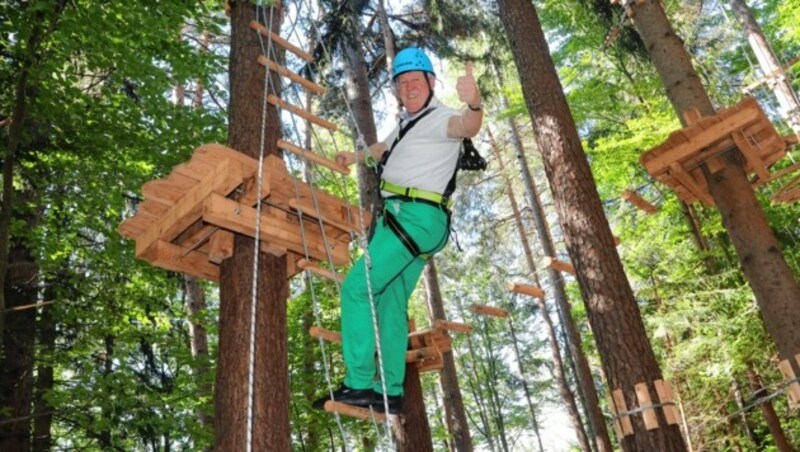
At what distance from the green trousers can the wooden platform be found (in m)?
0.34

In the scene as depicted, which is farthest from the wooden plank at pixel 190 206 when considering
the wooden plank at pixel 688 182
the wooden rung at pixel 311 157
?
the wooden plank at pixel 688 182

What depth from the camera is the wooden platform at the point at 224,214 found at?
340 cm

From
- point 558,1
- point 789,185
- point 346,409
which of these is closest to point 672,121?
point 789,185

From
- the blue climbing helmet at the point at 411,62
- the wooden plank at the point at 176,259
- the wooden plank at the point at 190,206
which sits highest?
the blue climbing helmet at the point at 411,62

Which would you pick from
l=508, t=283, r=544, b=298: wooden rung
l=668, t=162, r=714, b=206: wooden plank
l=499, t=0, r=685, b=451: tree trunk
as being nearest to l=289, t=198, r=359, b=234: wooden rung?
l=499, t=0, r=685, b=451: tree trunk

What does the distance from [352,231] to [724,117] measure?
4.04 m

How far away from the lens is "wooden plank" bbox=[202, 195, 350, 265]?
11.0 ft

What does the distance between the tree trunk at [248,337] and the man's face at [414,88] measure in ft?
3.02

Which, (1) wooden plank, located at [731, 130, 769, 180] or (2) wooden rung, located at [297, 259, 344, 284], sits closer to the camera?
(2) wooden rung, located at [297, 259, 344, 284]

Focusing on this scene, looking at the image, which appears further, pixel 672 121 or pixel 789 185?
pixel 672 121

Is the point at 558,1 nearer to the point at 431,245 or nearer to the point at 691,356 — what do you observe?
the point at 691,356

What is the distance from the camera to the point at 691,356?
31.5ft

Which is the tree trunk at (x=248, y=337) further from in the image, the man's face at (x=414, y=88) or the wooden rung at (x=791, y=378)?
the wooden rung at (x=791, y=378)

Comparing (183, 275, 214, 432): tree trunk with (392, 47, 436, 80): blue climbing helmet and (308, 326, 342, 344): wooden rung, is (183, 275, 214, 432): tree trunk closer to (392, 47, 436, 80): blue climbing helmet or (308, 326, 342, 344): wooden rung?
(308, 326, 342, 344): wooden rung
